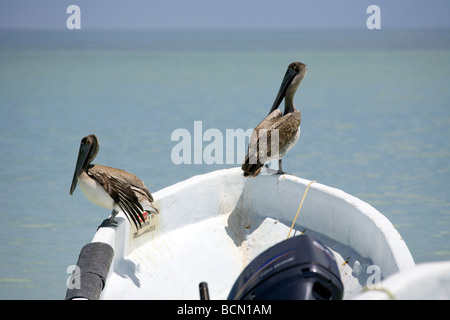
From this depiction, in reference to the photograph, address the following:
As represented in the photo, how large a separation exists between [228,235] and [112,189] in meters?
0.88

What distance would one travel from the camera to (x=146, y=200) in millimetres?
2990

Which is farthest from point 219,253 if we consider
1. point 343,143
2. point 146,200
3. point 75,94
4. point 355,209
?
point 75,94

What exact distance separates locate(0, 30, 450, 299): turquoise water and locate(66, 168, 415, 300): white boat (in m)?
1.67

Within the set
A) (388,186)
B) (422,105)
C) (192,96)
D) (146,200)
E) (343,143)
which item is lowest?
(146,200)

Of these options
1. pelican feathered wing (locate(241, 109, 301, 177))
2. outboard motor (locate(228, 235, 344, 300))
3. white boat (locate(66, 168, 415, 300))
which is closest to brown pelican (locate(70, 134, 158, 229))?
white boat (locate(66, 168, 415, 300))

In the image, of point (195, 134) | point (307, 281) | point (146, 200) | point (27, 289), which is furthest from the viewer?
point (195, 134)

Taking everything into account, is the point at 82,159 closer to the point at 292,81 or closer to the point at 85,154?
the point at 85,154

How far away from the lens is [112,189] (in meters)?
2.91

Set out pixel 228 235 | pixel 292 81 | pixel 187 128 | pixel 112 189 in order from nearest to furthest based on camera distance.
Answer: pixel 112 189 → pixel 228 235 → pixel 292 81 → pixel 187 128

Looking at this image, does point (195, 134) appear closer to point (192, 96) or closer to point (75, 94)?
point (192, 96)

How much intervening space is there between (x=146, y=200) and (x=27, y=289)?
2138 mm

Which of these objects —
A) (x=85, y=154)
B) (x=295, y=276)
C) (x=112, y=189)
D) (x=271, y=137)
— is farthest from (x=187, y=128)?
(x=295, y=276)

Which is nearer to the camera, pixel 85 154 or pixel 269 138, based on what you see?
pixel 85 154

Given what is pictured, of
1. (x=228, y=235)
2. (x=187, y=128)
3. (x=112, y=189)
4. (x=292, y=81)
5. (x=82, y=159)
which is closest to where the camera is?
(x=112, y=189)
